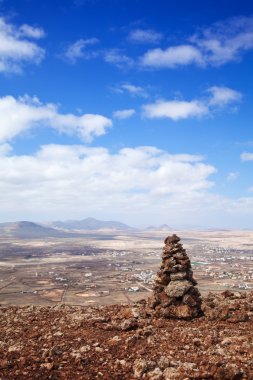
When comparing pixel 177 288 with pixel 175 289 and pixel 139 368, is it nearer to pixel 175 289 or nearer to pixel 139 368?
pixel 175 289

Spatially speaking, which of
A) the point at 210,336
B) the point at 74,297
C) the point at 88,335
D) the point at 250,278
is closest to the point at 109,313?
the point at 88,335

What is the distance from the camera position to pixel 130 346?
44.0 ft

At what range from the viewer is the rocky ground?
448 inches

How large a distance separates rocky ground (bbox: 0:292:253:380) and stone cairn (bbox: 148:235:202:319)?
606 millimetres

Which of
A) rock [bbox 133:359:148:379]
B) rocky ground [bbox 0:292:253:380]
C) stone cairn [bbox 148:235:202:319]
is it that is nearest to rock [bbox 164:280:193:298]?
stone cairn [bbox 148:235:202:319]

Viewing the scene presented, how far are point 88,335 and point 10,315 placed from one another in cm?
743

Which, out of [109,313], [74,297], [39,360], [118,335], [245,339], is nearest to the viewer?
[39,360]

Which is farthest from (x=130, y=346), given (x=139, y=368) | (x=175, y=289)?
(x=175, y=289)

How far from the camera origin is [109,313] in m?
19.3

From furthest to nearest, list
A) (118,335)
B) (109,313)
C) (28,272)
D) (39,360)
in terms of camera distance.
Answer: (28,272) < (109,313) < (118,335) < (39,360)

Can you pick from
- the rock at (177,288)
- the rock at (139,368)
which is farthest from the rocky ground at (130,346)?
the rock at (177,288)

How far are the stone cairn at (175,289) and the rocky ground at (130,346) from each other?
61 centimetres

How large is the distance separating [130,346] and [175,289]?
591 cm

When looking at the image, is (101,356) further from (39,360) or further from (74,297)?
(74,297)
